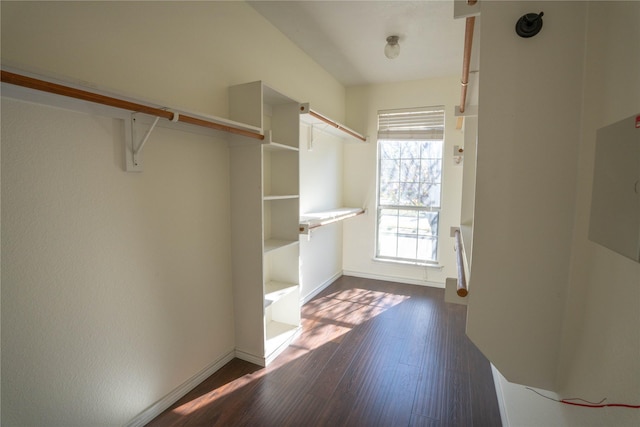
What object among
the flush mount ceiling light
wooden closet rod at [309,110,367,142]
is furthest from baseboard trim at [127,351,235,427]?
the flush mount ceiling light

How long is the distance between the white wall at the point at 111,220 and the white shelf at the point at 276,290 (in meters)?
0.32

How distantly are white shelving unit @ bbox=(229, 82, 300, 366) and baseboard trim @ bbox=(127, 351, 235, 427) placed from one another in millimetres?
172

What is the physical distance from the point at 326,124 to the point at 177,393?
261 cm

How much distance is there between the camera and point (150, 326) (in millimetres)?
1685

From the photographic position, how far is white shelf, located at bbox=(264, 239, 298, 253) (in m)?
2.28

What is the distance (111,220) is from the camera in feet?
4.80

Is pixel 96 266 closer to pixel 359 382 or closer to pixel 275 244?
pixel 275 244

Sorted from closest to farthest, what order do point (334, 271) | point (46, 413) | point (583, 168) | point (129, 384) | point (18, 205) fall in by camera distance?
point (583, 168)
point (18, 205)
point (46, 413)
point (129, 384)
point (334, 271)

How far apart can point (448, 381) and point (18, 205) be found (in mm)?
2554

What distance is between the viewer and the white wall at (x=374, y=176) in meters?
3.77

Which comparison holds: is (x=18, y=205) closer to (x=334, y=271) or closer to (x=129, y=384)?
(x=129, y=384)

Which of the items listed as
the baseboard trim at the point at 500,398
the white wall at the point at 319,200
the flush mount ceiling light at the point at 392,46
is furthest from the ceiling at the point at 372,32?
the baseboard trim at the point at 500,398

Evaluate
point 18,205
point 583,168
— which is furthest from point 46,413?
point 583,168

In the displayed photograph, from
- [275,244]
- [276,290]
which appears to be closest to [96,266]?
[275,244]
